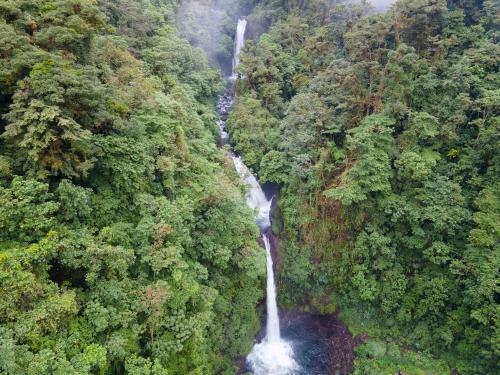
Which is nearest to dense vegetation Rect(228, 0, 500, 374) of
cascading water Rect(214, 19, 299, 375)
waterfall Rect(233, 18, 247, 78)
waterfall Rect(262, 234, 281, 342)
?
waterfall Rect(262, 234, 281, 342)

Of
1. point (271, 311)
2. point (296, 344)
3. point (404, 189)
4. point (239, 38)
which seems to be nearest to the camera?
point (404, 189)

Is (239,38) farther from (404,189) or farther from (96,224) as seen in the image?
(96,224)

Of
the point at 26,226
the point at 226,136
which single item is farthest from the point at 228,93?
the point at 26,226

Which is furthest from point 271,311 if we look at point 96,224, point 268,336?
point 96,224

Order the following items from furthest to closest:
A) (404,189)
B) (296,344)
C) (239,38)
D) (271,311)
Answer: (239,38) < (271,311) < (296,344) < (404,189)

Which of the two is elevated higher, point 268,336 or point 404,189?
point 404,189

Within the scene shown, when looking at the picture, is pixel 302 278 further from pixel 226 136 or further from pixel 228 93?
pixel 228 93
